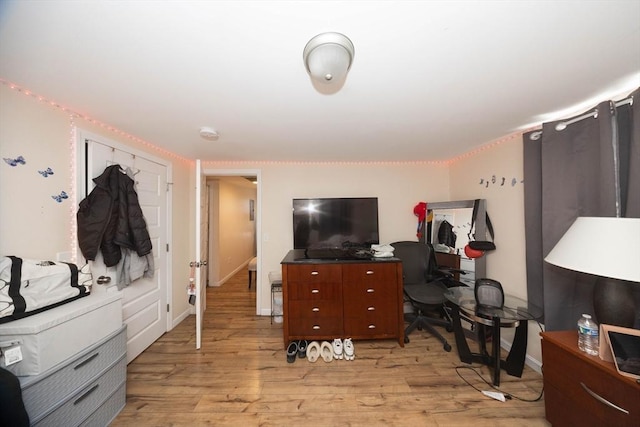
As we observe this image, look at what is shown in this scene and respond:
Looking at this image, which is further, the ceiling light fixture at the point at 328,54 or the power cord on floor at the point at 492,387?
the power cord on floor at the point at 492,387

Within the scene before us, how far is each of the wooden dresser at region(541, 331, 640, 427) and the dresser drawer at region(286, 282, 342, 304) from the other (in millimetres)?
1525

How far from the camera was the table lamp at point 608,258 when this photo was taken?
966 millimetres

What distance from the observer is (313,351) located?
2.13 meters

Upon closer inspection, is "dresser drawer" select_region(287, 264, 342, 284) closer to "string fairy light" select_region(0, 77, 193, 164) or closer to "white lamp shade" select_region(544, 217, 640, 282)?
"white lamp shade" select_region(544, 217, 640, 282)

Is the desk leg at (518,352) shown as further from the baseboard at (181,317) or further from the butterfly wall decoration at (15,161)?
the butterfly wall decoration at (15,161)

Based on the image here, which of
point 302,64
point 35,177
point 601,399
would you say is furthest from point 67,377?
point 601,399

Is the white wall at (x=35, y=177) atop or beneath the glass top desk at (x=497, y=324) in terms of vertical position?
atop

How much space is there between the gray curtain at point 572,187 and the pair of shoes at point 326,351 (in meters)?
1.80

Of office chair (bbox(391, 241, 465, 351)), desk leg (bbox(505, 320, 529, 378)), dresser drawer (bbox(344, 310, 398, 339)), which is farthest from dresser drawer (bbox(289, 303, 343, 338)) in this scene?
desk leg (bbox(505, 320, 529, 378))

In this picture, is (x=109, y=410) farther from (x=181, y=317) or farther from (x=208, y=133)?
(x=208, y=133)

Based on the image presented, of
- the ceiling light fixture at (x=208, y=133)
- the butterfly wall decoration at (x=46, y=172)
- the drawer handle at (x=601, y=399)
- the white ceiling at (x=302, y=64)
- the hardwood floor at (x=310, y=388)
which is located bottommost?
the hardwood floor at (x=310, y=388)

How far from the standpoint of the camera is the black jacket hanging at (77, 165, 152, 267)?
164 cm

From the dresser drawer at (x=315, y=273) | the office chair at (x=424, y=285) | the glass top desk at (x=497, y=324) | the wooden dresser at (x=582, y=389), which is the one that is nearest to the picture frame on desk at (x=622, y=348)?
the wooden dresser at (x=582, y=389)

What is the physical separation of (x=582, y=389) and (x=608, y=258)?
0.75 m
